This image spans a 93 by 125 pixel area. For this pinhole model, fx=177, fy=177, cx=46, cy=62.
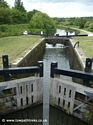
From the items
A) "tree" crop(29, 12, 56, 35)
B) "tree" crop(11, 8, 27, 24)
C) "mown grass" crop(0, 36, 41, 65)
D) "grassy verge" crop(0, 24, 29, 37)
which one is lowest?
"mown grass" crop(0, 36, 41, 65)

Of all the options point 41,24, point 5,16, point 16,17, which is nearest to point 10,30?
point 5,16

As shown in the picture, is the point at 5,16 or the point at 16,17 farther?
the point at 16,17

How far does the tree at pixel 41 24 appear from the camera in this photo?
4059 centimetres

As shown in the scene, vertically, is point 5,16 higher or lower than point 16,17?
lower

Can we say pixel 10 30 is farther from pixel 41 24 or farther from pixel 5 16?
pixel 41 24

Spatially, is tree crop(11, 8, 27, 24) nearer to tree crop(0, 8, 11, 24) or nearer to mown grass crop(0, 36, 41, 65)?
tree crop(0, 8, 11, 24)

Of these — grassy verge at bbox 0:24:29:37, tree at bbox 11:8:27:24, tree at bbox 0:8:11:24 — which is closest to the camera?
grassy verge at bbox 0:24:29:37

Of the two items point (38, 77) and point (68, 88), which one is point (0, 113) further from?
point (68, 88)

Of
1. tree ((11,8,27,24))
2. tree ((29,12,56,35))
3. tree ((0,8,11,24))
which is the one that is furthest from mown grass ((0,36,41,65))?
tree ((11,8,27,24))

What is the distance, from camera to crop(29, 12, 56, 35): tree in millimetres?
→ 40594

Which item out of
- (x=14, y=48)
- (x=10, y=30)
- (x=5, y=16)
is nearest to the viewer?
(x=14, y=48)

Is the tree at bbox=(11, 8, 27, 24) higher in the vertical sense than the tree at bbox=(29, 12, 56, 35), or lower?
higher

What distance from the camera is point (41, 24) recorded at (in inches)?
1624

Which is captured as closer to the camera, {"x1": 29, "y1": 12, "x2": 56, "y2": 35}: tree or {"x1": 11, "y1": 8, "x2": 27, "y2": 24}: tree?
{"x1": 29, "y1": 12, "x2": 56, "y2": 35}: tree
